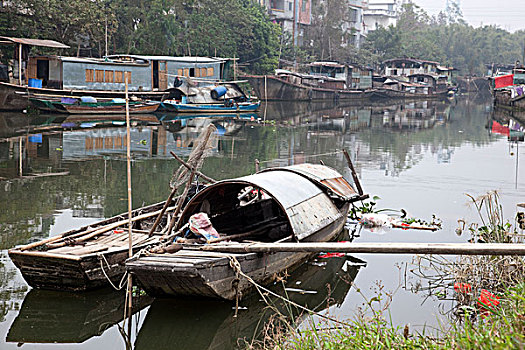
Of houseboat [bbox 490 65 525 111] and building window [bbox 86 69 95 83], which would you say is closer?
building window [bbox 86 69 95 83]

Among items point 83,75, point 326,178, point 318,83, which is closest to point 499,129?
point 83,75

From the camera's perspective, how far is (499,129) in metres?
26.8

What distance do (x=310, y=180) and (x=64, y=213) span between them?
4.06 meters

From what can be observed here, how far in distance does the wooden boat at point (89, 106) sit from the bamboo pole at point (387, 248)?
20.0 m

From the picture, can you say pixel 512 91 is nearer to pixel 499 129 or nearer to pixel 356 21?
pixel 499 129

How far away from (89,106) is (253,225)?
1875 cm

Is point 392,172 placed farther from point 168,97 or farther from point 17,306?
point 168,97

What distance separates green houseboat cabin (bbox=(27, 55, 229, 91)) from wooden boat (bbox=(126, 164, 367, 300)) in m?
19.0

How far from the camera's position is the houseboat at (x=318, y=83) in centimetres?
4019

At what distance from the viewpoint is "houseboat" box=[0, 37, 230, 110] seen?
81.8 feet

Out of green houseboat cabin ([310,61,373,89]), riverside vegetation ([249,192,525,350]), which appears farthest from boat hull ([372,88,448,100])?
riverside vegetation ([249,192,525,350])

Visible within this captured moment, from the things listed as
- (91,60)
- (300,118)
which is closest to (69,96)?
(91,60)

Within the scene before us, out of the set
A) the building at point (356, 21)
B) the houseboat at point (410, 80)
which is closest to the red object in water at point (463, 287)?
the houseboat at point (410, 80)

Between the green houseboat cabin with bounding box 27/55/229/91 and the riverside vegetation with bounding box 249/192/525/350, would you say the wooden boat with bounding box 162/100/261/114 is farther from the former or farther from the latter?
the riverside vegetation with bounding box 249/192/525/350
